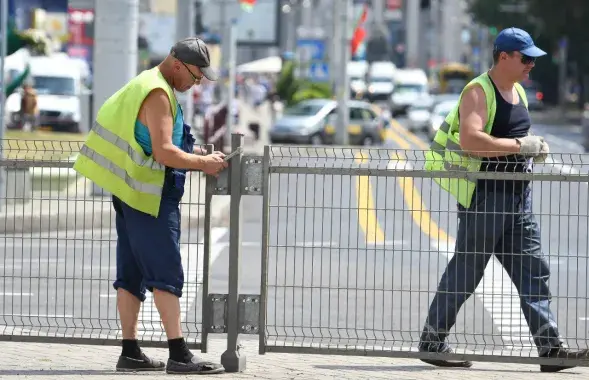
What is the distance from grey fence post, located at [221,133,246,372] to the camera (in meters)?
8.41

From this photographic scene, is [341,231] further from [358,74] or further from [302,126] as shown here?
[358,74]

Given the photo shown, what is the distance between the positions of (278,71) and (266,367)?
7901cm

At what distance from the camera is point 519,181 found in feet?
28.3

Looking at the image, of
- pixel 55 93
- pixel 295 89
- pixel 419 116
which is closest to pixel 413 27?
pixel 295 89

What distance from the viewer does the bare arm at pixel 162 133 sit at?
8.07m

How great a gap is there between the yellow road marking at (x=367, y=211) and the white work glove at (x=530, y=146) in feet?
2.71

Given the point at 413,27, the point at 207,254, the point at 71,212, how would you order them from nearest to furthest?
the point at 207,254, the point at 71,212, the point at 413,27

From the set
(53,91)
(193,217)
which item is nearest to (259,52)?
(53,91)

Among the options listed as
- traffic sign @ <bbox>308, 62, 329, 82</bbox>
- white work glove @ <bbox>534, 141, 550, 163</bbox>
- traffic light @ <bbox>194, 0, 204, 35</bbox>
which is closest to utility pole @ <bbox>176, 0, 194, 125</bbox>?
traffic light @ <bbox>194, 0, 204, 35</bbox>

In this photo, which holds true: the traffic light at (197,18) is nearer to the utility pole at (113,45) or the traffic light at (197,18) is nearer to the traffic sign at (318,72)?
the traffic sign at (318,72)

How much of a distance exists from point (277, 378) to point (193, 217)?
1.82 m

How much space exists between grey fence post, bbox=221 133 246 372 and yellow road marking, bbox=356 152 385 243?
25.2 inches

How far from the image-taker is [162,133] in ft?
26.5

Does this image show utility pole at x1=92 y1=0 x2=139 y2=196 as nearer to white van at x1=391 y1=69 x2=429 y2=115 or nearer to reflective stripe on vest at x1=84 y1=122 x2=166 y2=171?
reflective stripe on vest at x1=84 y1=122 x2=166 y2=171
